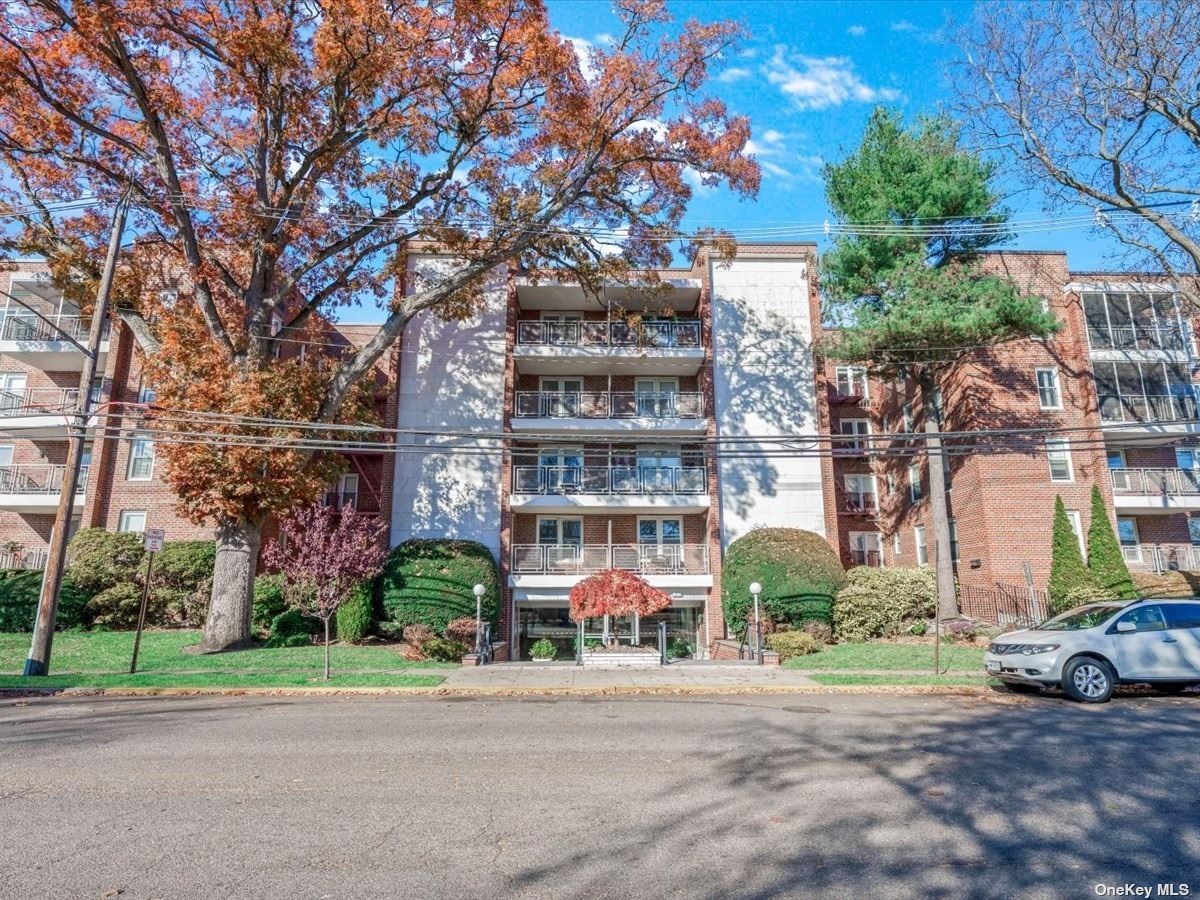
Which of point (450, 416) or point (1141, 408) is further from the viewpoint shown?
point (1141, 408)

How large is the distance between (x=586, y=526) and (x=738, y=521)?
5.25 metres

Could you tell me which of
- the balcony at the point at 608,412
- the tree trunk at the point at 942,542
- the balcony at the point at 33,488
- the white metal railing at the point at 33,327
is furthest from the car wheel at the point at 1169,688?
the white metal railing at the point at 33,327

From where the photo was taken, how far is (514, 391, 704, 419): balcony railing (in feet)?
82.3

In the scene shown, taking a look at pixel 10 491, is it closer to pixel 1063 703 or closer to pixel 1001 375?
pixel 1063 703

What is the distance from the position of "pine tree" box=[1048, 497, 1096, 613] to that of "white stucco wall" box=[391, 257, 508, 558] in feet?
57.4

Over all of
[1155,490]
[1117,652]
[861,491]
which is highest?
[861,491]

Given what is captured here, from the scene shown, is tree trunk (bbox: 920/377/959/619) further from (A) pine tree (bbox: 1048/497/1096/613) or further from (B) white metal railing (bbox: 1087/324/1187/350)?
(B) white metal railing (bbox: 1087/324/1187/350)

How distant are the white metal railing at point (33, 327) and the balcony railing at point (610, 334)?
16.4 m

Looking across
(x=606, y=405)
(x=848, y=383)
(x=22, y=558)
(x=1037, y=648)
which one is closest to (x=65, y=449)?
(x=22, y=558)

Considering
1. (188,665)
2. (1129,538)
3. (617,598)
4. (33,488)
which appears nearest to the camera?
(188,665)

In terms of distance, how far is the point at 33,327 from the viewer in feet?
85.2

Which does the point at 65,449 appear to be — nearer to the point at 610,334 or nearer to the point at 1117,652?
the point at 610,334

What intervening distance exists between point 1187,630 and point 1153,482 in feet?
55.8

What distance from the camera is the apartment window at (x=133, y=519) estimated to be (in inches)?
974
